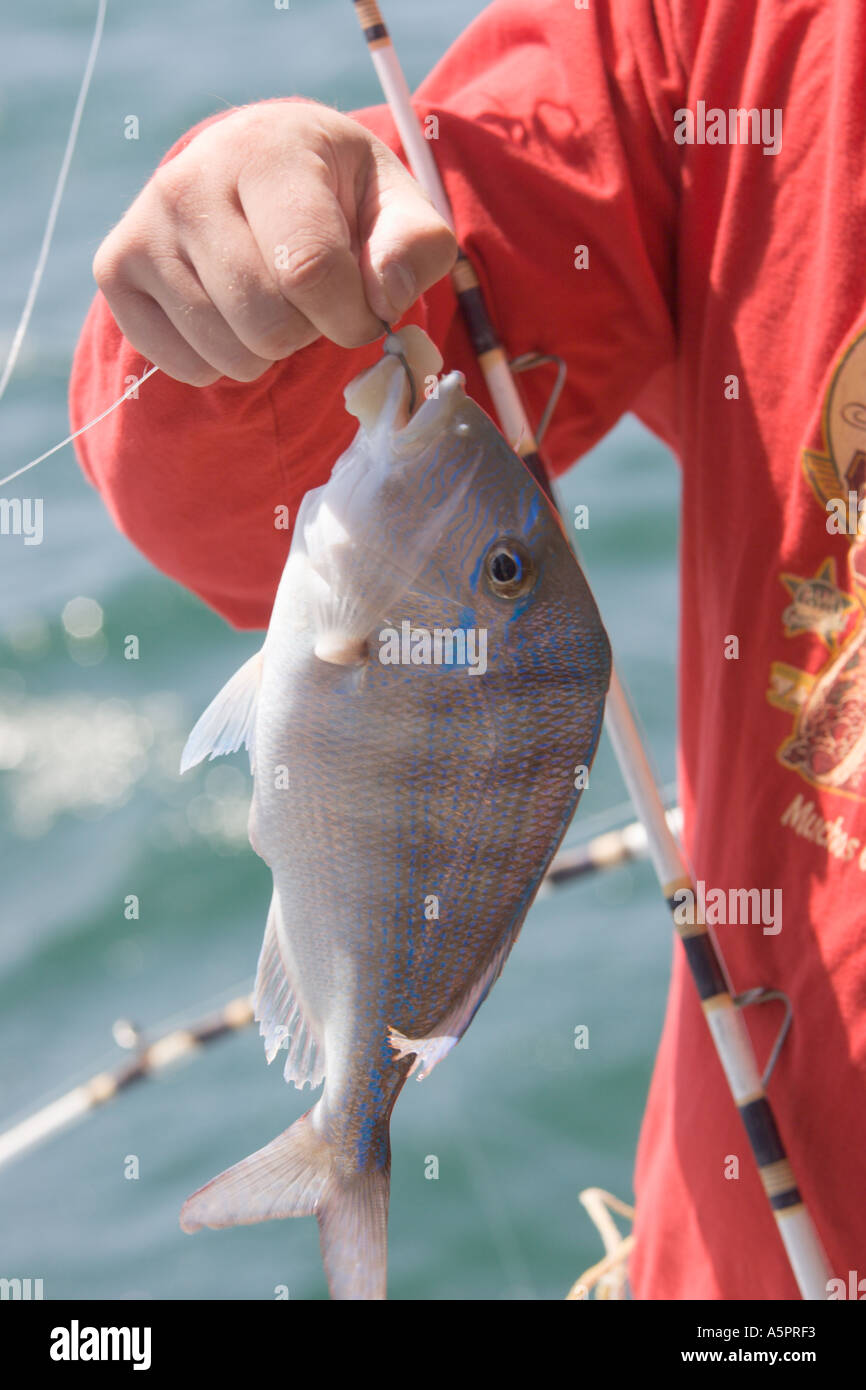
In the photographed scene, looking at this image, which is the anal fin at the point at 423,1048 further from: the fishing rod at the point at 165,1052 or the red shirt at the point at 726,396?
the fishing rod at the point at 165,1052

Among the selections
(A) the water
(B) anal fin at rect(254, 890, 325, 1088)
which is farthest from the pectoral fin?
(A) the water

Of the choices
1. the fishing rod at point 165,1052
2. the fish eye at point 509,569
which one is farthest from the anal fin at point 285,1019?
the fishing rod at point 165,1052

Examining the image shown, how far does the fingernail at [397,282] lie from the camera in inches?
38.0

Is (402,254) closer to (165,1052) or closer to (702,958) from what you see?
(702,958)

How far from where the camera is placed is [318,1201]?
44.8 inches

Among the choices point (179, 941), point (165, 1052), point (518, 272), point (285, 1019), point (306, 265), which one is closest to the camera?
point (306, 265)

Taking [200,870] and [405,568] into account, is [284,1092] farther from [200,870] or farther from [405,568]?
[405,568]

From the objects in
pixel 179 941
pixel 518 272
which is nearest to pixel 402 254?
pixel 518 272

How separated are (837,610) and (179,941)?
2991 millimetres

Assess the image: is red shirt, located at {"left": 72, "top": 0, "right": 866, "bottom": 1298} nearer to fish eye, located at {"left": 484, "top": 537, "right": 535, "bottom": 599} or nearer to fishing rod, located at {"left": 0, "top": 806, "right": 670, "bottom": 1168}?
fish eye, located at {"left": 484, "top": 537, "right": 535, "bottom": 599}

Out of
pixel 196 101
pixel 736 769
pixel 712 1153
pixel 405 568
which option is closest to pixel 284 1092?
pixel 712 1153

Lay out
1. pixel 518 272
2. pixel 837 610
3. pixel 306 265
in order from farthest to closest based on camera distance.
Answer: pixel 518 272 → pixel 837 610 → pixel 306 265

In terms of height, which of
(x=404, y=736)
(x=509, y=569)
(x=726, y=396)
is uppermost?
(x=726, y=396)

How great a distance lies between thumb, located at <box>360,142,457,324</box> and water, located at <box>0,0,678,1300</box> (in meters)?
2.15
